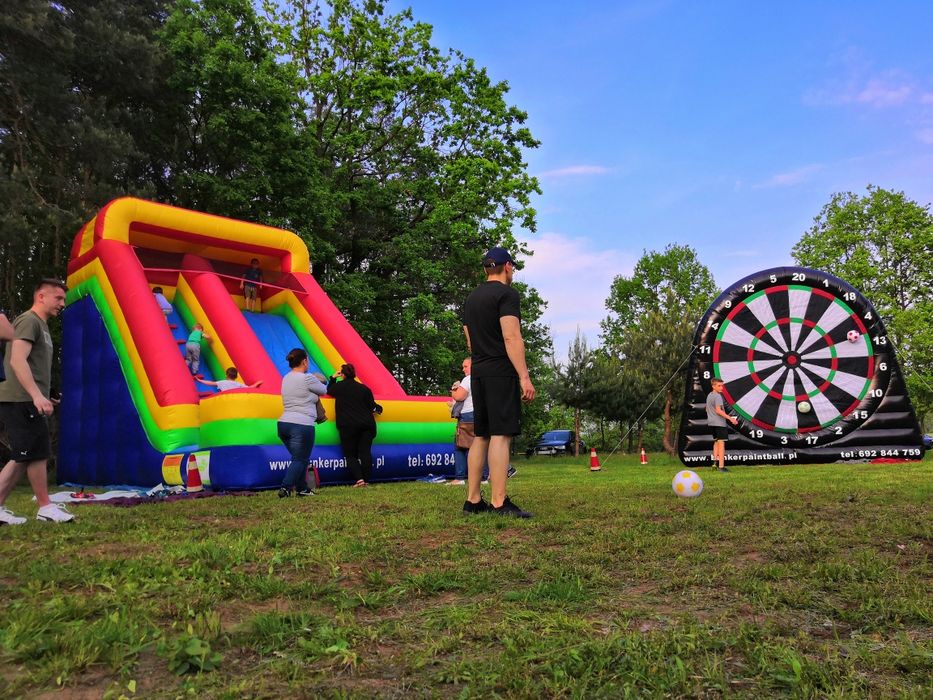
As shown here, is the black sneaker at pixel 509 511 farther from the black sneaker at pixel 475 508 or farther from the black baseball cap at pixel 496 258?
the black baseball cap at pixel 496 258

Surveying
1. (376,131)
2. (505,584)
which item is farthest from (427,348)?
(505,584)

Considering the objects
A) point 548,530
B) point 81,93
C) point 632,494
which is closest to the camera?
point 548,530

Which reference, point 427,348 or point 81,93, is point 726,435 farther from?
point 81,93

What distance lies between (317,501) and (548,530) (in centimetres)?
320

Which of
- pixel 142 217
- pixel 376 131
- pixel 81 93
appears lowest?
pixel 142 217

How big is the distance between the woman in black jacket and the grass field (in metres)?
4.83

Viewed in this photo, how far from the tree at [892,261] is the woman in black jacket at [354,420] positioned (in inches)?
1063

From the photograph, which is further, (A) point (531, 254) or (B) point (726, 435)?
(A) point (531, 254)

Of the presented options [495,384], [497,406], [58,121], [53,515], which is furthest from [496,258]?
[58,121]

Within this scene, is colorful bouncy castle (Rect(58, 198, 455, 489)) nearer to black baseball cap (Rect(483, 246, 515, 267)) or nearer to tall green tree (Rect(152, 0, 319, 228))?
black baseball cap (Rect(483, 246, 515, 267))

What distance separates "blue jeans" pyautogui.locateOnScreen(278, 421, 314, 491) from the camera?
763cm

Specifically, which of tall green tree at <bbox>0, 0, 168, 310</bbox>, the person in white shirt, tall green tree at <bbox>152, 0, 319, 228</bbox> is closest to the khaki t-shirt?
the person in white shirt

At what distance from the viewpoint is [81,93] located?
52.5ft

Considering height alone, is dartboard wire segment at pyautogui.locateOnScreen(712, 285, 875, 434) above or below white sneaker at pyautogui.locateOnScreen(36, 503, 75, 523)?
above
